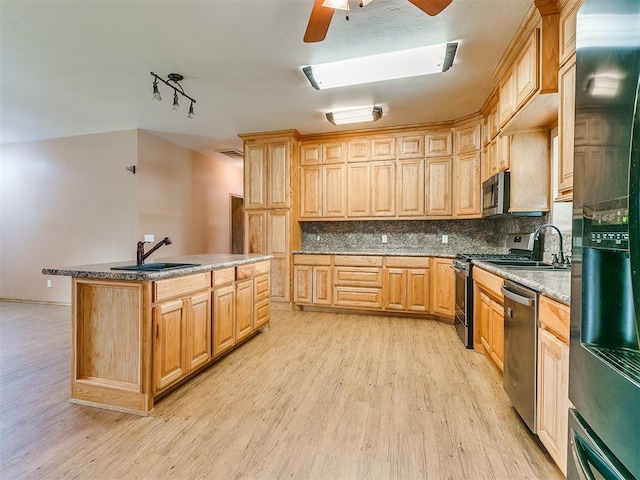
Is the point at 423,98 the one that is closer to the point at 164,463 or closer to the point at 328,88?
the point at 328,88

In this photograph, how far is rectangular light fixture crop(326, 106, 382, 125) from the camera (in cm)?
364

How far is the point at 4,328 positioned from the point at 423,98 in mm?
5637

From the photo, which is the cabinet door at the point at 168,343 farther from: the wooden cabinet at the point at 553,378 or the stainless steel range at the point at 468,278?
the stainless steel range at the point at 468,278

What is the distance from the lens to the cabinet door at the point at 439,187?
4.16m

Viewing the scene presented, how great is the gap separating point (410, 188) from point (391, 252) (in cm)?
94

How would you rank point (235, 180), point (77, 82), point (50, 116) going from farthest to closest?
point (235, 180), point (50, 116), point (77, 82)

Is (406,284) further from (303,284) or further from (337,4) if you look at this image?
(337,4)

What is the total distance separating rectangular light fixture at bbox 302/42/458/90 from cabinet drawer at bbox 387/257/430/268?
2.19m

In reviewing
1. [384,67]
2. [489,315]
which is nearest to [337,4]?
[384,67]

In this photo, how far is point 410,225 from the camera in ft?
15.1

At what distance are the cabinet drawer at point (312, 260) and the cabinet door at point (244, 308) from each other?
54.7 inches

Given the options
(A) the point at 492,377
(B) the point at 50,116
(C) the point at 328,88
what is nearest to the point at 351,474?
(A) the point at 492,377

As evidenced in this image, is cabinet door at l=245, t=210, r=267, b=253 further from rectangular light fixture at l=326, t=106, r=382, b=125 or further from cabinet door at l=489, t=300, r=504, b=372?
cabinet door at l=489, t=300, r=504, b=372

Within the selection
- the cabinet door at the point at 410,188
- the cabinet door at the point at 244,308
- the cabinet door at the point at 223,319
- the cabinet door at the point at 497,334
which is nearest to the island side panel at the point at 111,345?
the cabinet door at the point at 223,319
